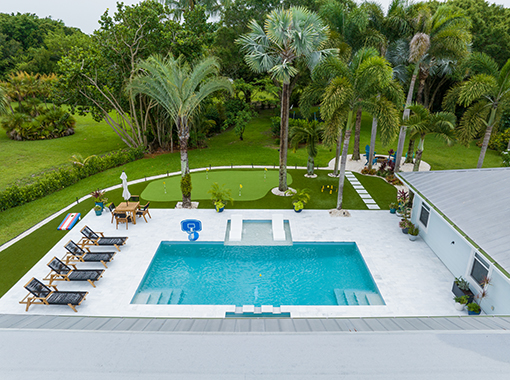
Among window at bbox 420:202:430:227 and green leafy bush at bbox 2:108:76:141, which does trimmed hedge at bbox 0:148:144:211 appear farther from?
window at bbox 420:202:430:227

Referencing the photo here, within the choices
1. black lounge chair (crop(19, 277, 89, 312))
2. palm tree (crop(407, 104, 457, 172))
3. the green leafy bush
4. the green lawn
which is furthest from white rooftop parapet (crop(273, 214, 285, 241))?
the green leafy bush

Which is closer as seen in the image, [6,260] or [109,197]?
[6,260]

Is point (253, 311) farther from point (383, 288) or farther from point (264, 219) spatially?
point (264, 219)

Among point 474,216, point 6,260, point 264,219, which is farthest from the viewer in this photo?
point 264,219

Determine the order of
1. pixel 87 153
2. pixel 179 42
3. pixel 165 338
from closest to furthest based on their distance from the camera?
1. pixel 165 338
2. pixel 179 42
3. pixel 87 153

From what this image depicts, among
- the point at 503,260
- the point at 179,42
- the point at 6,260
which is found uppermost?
the point at 179,42

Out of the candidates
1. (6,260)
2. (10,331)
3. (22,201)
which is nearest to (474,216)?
(10,331)

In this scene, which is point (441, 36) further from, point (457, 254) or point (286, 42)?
Result: point (457, 254)

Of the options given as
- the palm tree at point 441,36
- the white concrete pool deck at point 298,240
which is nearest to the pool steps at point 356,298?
the white concrete pool deck at point 298,240
